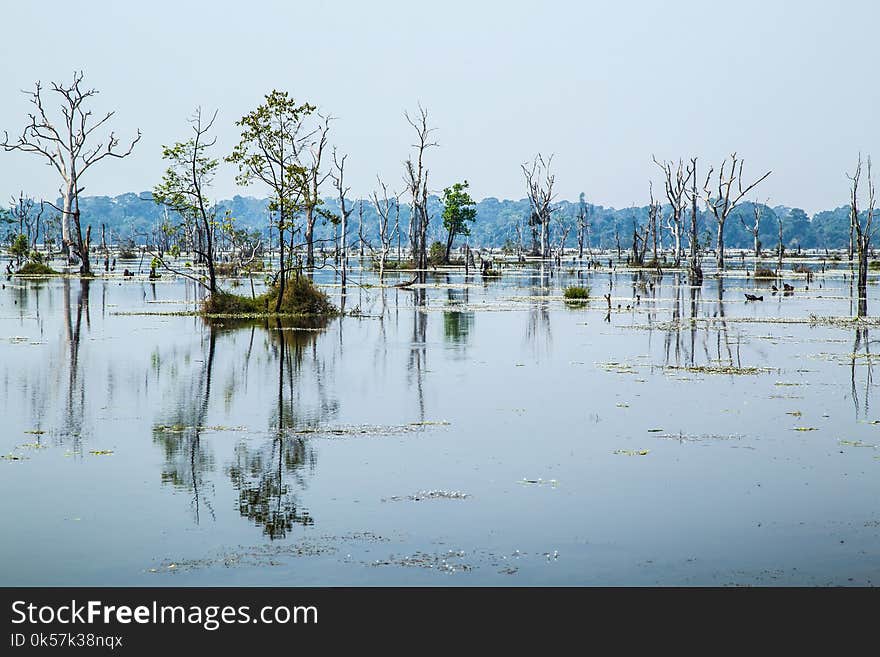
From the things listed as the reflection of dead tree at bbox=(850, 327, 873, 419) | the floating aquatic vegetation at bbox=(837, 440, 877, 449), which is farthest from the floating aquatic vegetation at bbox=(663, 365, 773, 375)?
the floating aquatic vegetation at bbox=(837, 440, 877, 449)

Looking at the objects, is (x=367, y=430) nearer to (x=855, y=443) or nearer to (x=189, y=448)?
(x=189, y=448)

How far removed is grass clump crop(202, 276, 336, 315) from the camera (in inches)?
1323

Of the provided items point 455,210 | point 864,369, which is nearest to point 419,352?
point 864,369

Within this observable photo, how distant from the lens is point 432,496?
34.8 feet

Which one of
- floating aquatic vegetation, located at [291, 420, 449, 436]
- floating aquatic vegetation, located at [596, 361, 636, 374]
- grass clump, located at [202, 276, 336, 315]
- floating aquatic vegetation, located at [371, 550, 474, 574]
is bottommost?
floating aquatic vegetation, located at [371, 550, 474, 574]

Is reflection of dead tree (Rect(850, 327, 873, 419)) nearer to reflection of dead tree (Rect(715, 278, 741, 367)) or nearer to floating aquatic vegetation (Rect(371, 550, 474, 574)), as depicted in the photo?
reflection of dead tree (Rect(715, 278, 741, 367))

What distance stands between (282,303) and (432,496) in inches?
944

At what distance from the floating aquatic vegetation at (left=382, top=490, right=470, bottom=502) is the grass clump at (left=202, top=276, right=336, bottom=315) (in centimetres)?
2335

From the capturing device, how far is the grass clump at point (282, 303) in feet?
110

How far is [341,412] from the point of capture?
1533cm

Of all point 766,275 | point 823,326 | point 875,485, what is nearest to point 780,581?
point 875,485

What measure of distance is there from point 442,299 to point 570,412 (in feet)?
93.6
